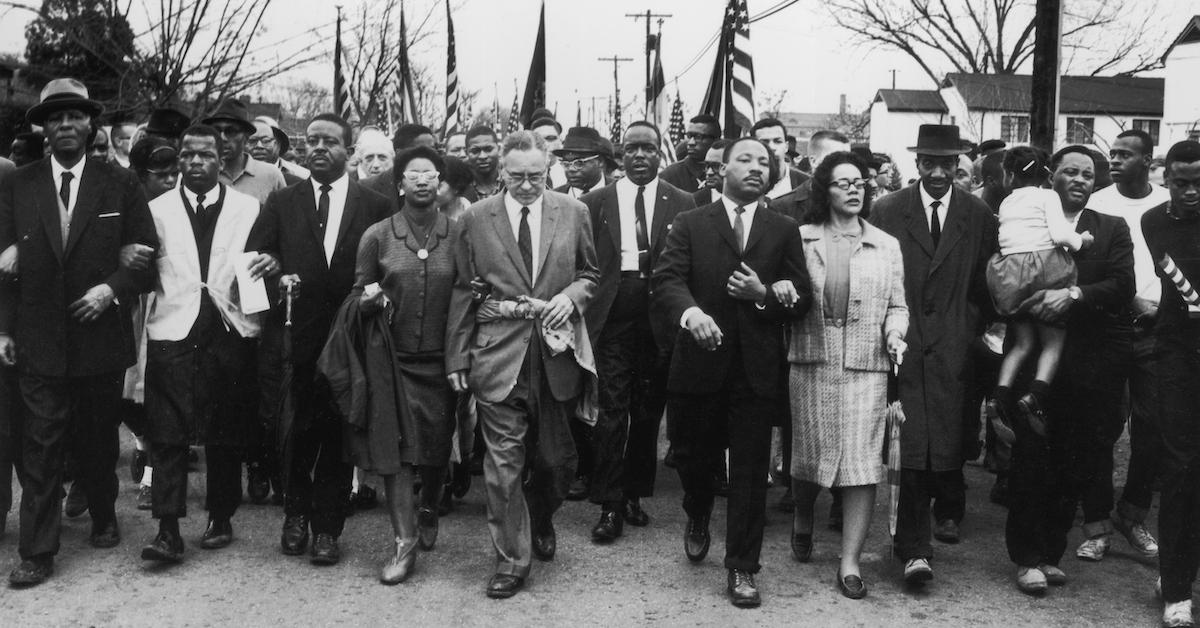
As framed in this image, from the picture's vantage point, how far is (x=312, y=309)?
6715 millimetres

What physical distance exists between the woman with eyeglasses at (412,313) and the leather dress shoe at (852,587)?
215 cm

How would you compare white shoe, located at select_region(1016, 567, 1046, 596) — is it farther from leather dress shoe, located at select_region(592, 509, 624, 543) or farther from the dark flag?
the dark flag

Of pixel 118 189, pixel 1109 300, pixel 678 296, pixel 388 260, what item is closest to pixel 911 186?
pixel 1109 300

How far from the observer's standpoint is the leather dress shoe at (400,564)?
243 inches

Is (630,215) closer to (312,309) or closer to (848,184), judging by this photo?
(848,184)

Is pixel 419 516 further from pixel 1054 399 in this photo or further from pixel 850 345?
pixel 1054 399

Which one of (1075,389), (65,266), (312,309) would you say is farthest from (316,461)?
(1075,389)

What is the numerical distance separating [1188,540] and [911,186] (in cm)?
236

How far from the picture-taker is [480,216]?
6.36m

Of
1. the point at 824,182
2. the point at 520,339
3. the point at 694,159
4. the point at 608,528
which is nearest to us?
the point at 520,339

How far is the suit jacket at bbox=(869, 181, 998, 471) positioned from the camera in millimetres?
6406

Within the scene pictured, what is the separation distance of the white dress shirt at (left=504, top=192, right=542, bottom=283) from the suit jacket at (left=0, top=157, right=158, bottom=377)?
2020mm

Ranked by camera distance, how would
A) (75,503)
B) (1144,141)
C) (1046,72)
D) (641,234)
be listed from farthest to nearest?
(1046,72)
(1144,141)
(641,234)
(75,503)

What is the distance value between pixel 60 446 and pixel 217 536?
3.27 feet
